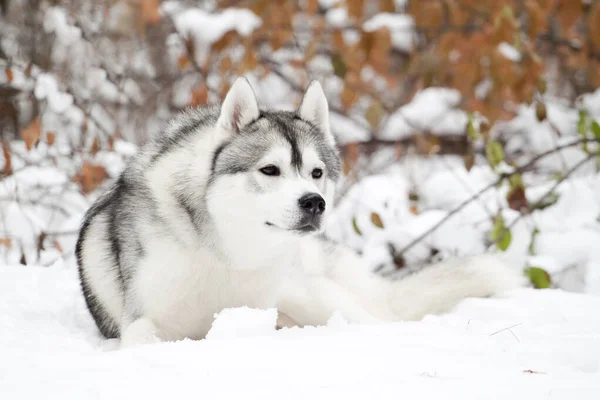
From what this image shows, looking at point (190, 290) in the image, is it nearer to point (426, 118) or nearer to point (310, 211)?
point (310, 211)

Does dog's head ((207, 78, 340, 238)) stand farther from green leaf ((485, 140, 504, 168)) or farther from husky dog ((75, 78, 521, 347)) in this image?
green leaf ((485, 140, 504, 168))

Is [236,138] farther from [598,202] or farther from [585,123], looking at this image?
[598,202]

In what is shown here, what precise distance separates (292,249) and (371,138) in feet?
16.9

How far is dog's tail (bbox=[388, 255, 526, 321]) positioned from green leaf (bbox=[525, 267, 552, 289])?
17cm

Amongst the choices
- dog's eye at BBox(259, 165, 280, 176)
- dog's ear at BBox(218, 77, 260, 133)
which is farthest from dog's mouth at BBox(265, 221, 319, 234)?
dog's ear at BBox(218, 77, 260, 133)

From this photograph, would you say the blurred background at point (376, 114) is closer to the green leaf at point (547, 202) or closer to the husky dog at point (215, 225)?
the green leaf at point (547, 202)

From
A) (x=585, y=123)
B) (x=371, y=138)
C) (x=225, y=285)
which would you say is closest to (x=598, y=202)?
(x=585, y=123)

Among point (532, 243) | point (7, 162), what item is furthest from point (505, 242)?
point (7, 162)

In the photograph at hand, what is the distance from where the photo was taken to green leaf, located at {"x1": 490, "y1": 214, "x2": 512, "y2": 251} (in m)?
3.83

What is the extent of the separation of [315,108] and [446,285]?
3.82ft

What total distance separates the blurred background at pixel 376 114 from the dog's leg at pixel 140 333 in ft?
5.03

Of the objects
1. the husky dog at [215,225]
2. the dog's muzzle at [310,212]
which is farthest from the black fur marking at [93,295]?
the dog's muzzle at [310,212]

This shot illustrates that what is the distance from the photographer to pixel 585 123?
4027 millimetres

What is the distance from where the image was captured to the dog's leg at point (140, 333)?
93.4 inches
